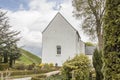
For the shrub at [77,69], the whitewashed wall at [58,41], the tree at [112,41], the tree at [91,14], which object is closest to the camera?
the tree at [112,41]

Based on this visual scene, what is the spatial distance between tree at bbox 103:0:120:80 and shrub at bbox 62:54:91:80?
7675 mm

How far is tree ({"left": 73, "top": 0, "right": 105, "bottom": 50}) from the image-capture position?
31500mm

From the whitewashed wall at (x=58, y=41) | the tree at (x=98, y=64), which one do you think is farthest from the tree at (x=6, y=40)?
the tree at (x=98, y=64)

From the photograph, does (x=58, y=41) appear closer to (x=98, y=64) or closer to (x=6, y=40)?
(x=6, y=40)

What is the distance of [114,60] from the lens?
8.01 m

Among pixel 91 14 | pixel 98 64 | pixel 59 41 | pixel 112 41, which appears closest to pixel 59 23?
pixel 59 41

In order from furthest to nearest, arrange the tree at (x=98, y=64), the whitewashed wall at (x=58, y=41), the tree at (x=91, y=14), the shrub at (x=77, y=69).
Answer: the whitewashed wall at (x=58, y=41)
the tree at (x=91, y=14)
the tree at (x=98, y=64)
the shrub at (x=77, y=69)

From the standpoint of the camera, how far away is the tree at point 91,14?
3150cm

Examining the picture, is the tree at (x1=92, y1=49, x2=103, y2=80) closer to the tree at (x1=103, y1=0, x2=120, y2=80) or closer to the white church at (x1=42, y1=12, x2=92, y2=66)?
the tree at (x1=103, y1=0, x2=120, y2=80)

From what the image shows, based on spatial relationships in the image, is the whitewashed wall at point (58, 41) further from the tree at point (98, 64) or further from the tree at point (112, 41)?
the tree at point (112, 41)

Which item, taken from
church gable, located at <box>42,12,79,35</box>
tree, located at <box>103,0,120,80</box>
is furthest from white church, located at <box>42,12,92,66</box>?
tree, located at <box>103,0,120,80</box>

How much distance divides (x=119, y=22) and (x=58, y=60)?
3268 centimetres

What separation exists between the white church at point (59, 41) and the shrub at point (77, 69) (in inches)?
908

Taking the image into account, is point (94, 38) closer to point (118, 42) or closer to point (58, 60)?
point (58, 60)
